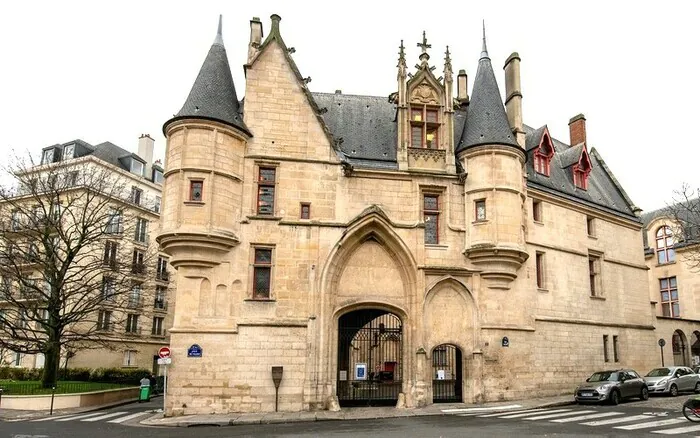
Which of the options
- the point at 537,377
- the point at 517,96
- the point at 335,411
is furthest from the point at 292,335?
the point at 517,96

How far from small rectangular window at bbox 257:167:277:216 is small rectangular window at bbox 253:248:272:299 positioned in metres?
1.59

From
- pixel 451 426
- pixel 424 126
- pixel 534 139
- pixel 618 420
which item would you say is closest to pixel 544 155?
pixel 534 139

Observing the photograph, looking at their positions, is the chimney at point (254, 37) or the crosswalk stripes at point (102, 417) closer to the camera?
the crosswalk stripes at point (102, 417)

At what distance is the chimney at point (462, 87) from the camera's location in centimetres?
2759

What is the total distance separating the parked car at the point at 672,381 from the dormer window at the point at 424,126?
44.1 feet

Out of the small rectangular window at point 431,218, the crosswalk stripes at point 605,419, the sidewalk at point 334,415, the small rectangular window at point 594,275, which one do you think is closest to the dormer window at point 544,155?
the small rectangular window at point 594,275

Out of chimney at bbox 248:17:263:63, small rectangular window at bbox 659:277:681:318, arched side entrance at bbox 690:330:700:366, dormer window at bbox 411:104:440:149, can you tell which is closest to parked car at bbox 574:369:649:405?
dormer window at bbox 411:104:440:149

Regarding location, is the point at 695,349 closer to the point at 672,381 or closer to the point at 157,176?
the point at 672,381

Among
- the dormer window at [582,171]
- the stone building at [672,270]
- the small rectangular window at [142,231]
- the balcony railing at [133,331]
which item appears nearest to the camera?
the dormer window at [582,171]

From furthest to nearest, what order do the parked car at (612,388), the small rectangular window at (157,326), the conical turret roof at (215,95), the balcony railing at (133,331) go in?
1. the small rectangular window at (157,326)
2. the balcony railing at (133,331)
3. the conical turret roof at (215,95)
4. the parked car at (612,388)

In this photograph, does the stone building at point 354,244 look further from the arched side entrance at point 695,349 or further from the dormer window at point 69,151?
the dormer window at point 69,151

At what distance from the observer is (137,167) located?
49844 mm

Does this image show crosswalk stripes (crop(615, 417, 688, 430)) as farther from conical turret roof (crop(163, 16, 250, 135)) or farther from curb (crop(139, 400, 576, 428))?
conical turret roof (crop(163, 16, 250, 135))

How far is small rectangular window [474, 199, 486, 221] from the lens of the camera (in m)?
22.6
